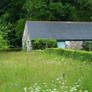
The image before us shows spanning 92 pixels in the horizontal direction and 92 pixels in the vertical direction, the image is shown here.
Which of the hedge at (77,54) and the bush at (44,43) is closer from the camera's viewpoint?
the hedge at (77,54)

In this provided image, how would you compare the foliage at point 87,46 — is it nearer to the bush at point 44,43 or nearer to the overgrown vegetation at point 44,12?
the bush at point 44,43

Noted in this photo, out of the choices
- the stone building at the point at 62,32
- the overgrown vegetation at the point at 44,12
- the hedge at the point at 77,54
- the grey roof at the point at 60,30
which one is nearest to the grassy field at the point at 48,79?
the hedge at the point at 77,54

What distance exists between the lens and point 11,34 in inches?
1563

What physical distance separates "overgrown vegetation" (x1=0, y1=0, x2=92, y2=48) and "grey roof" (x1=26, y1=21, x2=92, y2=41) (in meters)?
5.57

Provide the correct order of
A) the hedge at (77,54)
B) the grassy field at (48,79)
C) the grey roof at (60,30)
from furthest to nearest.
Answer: the grey roof at (60,30)
the hedge at (77,54)
the grassy field at (48,79)

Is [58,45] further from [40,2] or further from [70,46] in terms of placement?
[40,2]

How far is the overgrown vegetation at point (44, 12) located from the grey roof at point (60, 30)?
18.3 ft

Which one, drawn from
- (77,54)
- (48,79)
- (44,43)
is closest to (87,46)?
(44,43)

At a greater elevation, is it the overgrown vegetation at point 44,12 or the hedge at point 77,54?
the overgrown vegetation at point 44,12

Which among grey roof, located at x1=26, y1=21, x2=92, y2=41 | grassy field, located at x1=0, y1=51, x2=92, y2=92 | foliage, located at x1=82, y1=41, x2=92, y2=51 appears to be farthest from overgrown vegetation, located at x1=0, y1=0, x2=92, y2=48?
grassy field, located at x1=0, y1=51, x2=92, y2=92

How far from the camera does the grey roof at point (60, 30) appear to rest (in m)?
27.5

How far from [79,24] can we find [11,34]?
53.1ft

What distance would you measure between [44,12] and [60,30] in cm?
816

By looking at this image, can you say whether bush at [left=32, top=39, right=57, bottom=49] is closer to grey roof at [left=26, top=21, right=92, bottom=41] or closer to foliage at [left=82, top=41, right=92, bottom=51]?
grey roof at [left=26, top=21, right=92, bottom=41]
